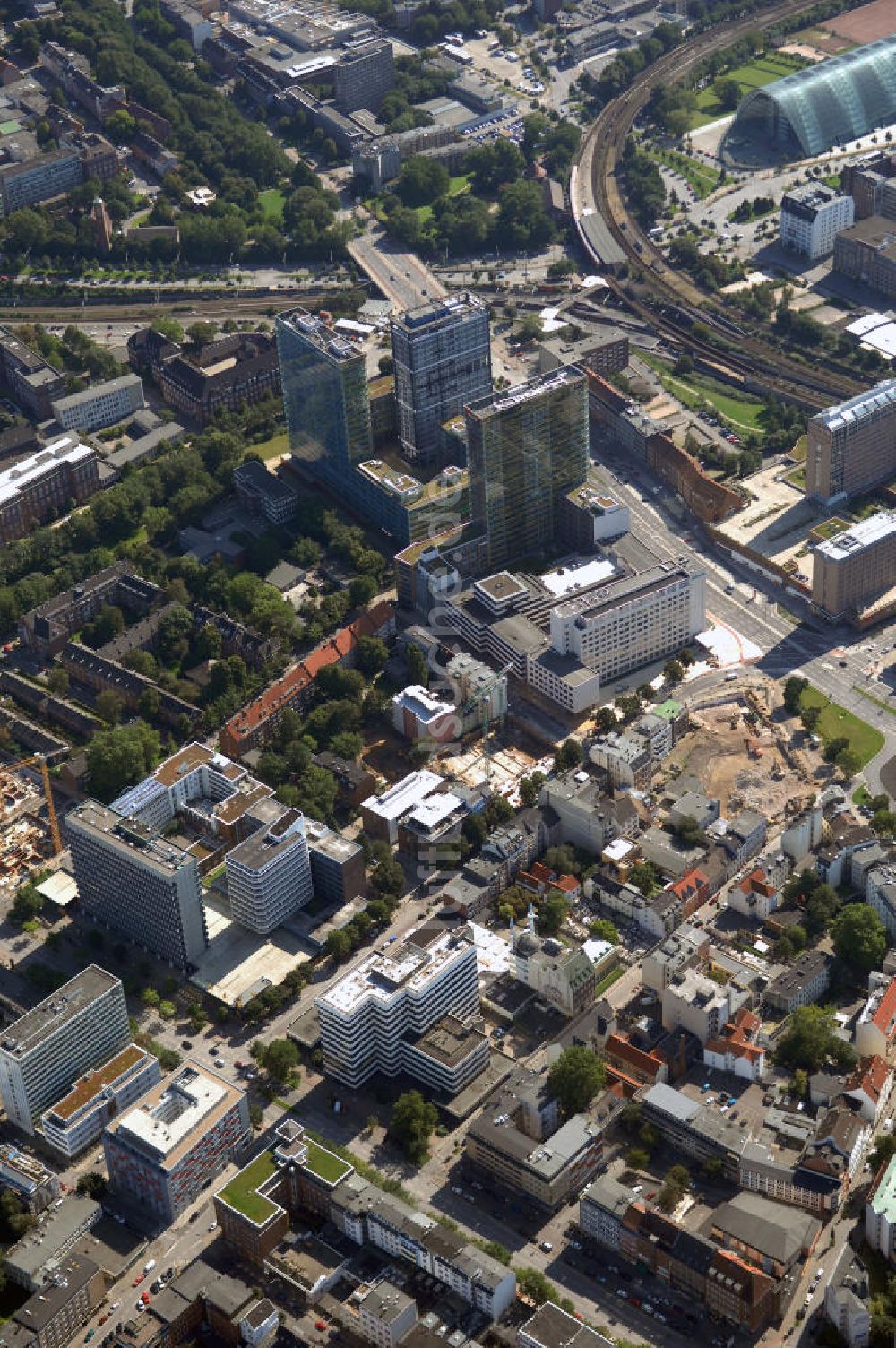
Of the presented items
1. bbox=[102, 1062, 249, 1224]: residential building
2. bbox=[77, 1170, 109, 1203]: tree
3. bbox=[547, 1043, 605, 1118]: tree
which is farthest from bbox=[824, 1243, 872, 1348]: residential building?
bbox=[77, 1170, 109, 1203]: tree

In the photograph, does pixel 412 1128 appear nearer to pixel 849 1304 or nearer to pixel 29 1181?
pixel 29 1181

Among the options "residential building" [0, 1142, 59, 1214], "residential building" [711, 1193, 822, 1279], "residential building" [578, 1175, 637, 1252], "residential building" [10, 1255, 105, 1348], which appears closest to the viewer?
"residential building" [711, 1193, 822, 1279]

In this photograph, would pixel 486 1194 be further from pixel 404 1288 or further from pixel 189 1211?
pixel 189 1211

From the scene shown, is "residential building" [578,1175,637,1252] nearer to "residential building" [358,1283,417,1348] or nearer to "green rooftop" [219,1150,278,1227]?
"residential building" [358,1283,417,1348]

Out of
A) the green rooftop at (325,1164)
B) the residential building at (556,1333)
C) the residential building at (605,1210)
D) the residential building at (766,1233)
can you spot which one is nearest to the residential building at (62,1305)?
the green rooftop at (325,1164)

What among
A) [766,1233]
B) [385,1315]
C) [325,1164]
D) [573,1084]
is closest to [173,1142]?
[325,1164]

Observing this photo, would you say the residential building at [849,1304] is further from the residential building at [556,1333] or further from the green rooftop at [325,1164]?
the green rooftop at [325,1164]

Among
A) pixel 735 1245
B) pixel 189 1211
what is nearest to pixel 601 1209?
pixel 735 1245
